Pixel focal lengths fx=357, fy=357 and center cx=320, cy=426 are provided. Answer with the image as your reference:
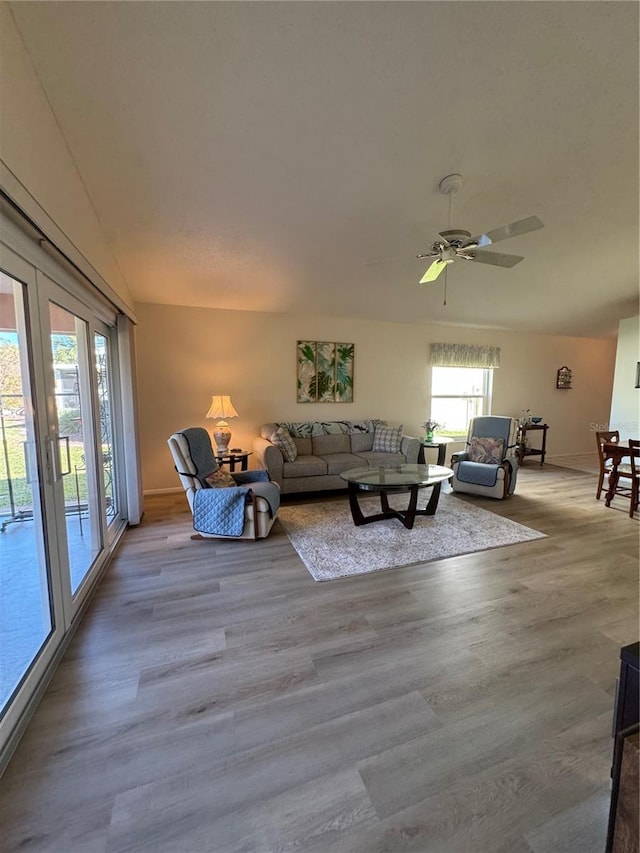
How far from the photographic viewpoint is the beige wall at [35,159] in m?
1.44

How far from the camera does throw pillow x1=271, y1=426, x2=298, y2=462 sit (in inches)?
179

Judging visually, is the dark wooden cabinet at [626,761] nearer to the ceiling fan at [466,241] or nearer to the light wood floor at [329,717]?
the light wood floor at [329,717]

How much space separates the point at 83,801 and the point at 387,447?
441cm

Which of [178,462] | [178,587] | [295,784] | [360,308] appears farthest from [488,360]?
[295,784]

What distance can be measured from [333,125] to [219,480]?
2.93m

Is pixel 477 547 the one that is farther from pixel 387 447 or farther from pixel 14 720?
pixel 14 720

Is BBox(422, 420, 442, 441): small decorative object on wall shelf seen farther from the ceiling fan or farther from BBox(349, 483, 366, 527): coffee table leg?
→ the ceiling fan

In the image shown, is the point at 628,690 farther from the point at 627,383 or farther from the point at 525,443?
the point at 525,443

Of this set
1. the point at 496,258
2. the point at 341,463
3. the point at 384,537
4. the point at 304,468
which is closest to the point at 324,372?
the point at 341,463

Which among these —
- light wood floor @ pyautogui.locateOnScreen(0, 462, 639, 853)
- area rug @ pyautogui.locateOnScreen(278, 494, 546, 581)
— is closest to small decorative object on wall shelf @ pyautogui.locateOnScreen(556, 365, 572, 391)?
area rug @ pyautogui.locateOnScreen(278, 494, 546, 581)

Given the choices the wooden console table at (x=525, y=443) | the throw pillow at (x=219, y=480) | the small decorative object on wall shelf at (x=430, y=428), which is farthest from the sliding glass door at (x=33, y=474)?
the wooden console table at (x=525, y=443)

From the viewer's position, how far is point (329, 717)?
1548 millimetres

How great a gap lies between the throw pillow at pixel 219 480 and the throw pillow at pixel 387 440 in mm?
2362

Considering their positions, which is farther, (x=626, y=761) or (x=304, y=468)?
(x=304, y=468)
